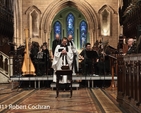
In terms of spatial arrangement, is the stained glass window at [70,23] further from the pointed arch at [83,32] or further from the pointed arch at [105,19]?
the pointed arch at [105,19]

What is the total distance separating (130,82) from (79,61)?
15274 millimetres

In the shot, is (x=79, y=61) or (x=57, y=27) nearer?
(x=79, y=61)

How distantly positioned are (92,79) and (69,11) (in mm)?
22854

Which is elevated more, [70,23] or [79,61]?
[70,23]

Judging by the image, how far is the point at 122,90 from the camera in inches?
335

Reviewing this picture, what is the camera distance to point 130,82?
7305 mm

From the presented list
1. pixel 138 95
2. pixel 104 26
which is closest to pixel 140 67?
pixel 138 95

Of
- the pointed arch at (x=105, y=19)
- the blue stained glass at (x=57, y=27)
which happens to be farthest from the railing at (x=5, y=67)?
the blue stained glass at (x=57, y=27)

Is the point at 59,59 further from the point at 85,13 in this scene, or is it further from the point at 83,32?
the point at 83,32

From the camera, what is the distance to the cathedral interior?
7652mm

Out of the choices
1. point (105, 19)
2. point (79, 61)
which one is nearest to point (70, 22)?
point (105, 19)

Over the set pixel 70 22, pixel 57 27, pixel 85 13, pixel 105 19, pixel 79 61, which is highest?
pixel 70 22

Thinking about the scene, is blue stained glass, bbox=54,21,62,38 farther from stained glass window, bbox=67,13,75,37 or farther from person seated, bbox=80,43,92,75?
person seated, bbox=80,43,92,75

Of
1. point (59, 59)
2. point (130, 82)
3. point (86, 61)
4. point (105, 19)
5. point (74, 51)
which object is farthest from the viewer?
point (105, 19)
